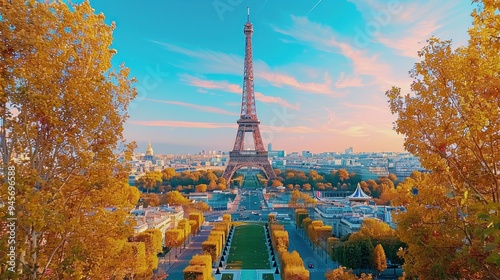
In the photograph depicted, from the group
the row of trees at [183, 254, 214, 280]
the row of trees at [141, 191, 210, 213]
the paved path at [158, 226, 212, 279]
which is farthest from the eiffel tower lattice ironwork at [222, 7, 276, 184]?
the row of trees at [183, 254, 214, 280]

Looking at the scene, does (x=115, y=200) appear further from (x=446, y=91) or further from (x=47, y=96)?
(x=446, y=91)

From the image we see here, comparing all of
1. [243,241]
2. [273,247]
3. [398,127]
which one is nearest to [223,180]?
[243,241]

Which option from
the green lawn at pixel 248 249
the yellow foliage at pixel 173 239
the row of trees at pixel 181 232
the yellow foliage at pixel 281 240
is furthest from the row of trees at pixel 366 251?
the row of trees at pixel 181 232

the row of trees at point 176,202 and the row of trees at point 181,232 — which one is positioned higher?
the row of trees at point 176,202

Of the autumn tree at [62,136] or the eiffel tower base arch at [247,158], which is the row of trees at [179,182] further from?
the autumn tree at [62,136]

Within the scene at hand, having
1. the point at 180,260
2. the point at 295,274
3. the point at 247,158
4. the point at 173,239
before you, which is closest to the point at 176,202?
the point at 247,158

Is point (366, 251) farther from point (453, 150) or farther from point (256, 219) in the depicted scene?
point (256, 219)

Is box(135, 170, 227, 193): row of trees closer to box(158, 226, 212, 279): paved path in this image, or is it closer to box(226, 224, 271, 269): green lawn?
box(226, 224, 271, 269): green lawn
